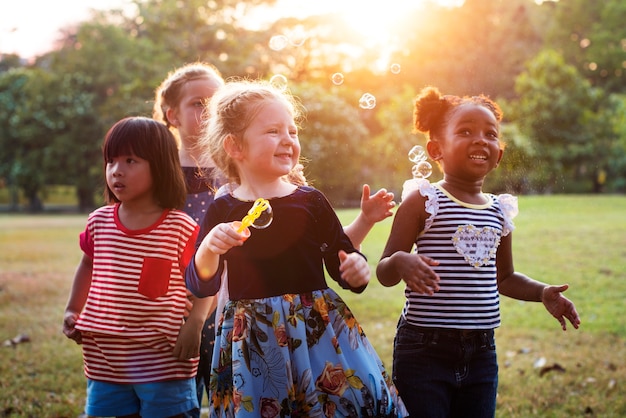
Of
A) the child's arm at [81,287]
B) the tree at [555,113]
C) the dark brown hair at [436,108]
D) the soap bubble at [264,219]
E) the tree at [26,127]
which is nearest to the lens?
the soap bubble at [264,219]

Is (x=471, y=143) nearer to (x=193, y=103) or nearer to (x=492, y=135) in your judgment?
(x=492, y=135)

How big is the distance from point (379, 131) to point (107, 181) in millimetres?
9892

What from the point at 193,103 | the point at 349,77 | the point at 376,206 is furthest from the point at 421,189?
the point at 349,77

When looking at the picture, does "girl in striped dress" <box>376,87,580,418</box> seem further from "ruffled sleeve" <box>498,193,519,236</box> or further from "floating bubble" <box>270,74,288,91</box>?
"floating bubble" <box>270,74,288,91</box>

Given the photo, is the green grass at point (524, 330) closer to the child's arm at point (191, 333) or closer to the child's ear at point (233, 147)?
the child's arm at point (191, 333)

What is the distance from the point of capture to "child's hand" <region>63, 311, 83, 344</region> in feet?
8.38

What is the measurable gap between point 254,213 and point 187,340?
0.73 metres

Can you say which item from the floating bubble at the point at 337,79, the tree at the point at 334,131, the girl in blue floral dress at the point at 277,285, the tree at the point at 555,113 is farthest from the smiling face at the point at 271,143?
the tree at the point at 555,113

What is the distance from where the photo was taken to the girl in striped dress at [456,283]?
7.38 ft

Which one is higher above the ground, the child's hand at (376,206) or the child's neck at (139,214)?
the child's hand at (376,206)

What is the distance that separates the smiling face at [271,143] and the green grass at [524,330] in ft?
7.09

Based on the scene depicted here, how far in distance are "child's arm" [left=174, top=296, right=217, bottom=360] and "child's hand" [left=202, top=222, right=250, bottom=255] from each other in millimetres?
597

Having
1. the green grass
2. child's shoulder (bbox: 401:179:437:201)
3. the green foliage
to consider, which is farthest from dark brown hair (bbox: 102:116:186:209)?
the green foliage

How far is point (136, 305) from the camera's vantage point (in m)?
2.48
